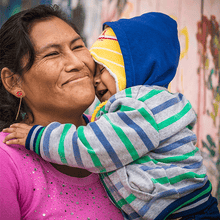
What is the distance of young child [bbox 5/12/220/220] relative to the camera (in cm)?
104

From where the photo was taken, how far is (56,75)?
1188 millimetres

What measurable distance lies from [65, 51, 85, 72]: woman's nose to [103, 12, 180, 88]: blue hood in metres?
0.23

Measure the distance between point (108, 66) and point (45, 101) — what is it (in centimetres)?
37

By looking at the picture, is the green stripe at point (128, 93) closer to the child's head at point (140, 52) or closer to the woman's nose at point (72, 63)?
the child's head at point (140, 52)

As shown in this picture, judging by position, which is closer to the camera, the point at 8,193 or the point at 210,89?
the point at 8,193

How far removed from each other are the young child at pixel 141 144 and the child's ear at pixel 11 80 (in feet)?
0.81

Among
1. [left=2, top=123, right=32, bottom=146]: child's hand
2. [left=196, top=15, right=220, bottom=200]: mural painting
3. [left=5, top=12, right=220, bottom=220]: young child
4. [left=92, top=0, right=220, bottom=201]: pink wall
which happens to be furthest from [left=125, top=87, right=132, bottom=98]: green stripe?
[left=196, top=15, right=220, bottom=200]: mural painting

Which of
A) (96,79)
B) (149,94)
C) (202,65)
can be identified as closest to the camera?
(149,94)

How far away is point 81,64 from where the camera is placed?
125cm

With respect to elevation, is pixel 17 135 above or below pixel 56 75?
below

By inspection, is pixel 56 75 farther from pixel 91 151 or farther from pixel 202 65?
pixel 202 65

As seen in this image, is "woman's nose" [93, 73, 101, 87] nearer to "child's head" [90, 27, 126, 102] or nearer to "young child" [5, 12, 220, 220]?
→ "child's head" [90, 27, 126, 102]

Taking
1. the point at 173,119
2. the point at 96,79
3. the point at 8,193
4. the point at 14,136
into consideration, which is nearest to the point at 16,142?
the point at 14,136

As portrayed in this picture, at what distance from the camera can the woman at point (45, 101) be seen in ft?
3.33
